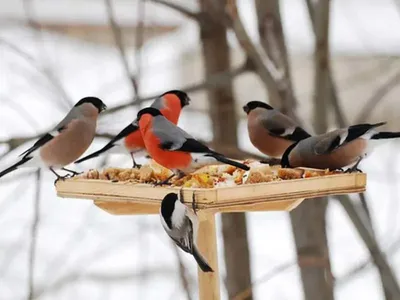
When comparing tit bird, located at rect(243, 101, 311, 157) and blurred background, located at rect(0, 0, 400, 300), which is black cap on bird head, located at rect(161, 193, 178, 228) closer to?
tit bird, located at rect(243, 101, 311, 157)

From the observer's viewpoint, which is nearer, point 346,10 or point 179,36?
point 179,36

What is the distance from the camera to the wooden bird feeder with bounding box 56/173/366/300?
3.35ft

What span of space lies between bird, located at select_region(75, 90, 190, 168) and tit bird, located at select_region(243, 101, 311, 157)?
0.46 feet

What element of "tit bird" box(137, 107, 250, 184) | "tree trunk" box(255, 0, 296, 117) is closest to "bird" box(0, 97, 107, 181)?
"tit bird" box(137, 107, 250, 184)

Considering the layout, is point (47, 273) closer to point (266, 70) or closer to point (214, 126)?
point (214, 126)

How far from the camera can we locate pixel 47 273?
99.3 inches

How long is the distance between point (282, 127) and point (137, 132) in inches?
10.4

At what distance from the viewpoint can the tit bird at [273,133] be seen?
133 centimetres

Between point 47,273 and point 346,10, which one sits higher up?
point 346,10

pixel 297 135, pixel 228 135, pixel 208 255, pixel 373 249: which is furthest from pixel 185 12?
pixel 208 255

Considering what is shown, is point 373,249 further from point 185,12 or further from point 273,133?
point 185,12

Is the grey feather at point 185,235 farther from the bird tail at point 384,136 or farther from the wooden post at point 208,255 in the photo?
the bird tail at point 384,136

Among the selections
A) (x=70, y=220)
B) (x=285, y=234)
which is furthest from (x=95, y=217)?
(x=285, y=234)

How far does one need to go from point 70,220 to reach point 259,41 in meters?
1.22
